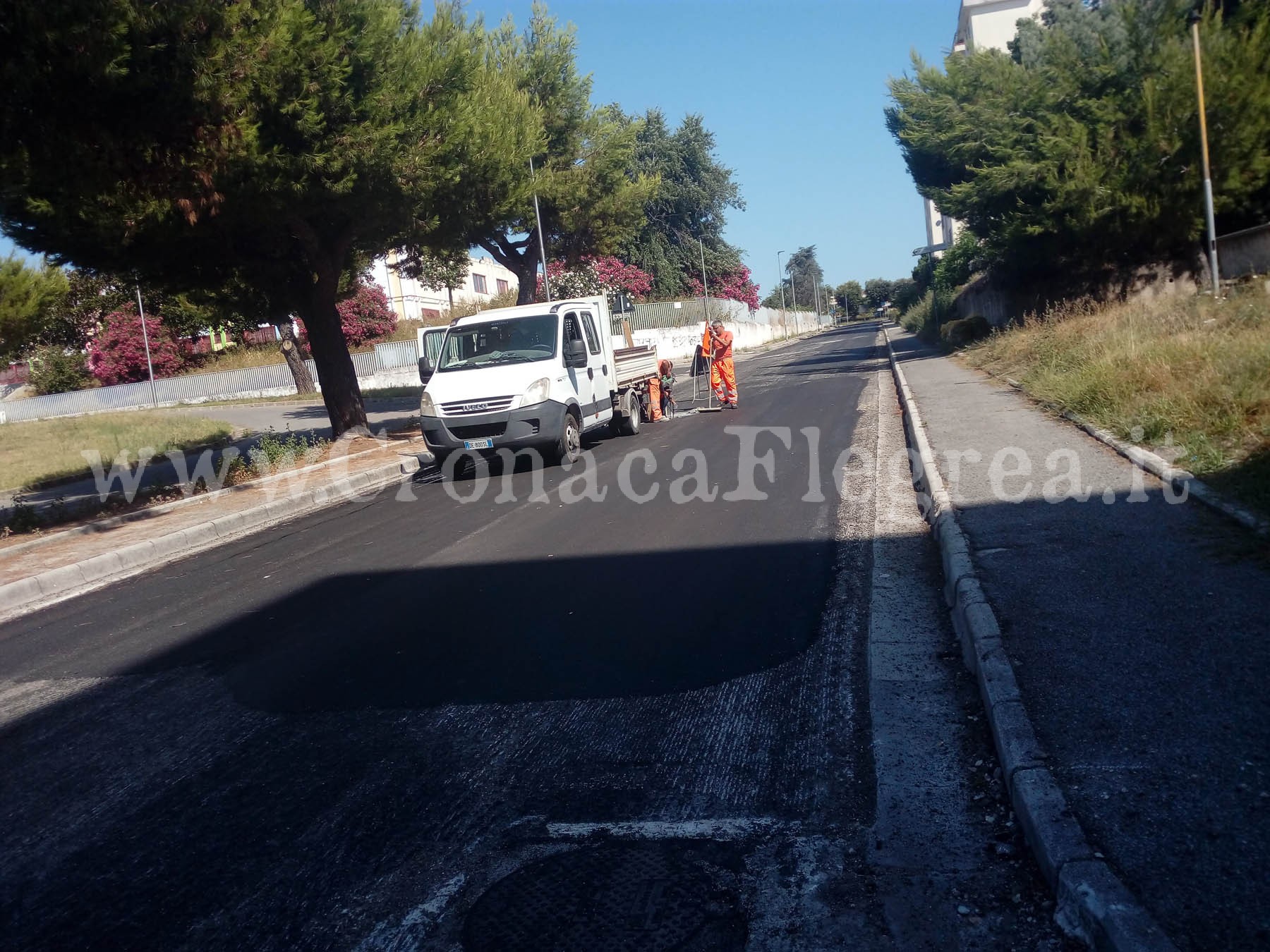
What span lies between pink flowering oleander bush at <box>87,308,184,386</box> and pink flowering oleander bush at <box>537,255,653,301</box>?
20.6 m

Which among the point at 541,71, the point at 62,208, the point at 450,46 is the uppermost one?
the point at 541,71

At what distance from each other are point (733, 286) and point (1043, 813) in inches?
2783

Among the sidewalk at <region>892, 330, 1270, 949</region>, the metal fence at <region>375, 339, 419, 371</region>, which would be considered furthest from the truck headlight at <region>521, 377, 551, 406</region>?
the metal fence at <region>375, 339, 419, 371</region>

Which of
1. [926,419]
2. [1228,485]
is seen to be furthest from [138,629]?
[926,419]

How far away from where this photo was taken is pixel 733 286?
2842 inches

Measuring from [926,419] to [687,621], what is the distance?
877 centimetres

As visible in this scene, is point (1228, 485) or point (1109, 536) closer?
point (1109, 536)

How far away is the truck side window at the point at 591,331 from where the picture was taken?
48.8 feet

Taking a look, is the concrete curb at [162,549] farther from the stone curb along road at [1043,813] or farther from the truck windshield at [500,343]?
the stone curb along road at [1043,813]

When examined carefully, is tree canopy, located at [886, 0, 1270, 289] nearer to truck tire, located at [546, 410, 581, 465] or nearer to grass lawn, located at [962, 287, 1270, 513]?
grass lawn, located at [962, 287, 1270, 513]

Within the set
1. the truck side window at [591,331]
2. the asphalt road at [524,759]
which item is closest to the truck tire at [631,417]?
the truck side window at [591,331]

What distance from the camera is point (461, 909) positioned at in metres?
3.28

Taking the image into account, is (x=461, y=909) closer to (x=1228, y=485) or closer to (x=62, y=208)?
(x=1228, y=485)

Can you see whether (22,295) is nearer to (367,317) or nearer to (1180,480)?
(367,317)
